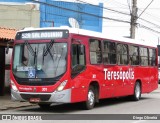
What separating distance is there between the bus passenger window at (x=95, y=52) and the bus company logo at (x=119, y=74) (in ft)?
2.48

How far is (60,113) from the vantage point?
1560cm

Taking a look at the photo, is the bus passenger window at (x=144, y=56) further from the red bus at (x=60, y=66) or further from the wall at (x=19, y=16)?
the wall at (x=19, y=16)

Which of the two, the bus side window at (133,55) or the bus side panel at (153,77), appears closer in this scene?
the bus side window at (133,55)

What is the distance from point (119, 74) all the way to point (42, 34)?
15.8 ft

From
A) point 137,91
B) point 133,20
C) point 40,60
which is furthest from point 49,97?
point 133,20

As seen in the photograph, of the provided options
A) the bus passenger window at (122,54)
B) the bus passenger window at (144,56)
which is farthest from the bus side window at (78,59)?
the bus passenger window at (144,56)

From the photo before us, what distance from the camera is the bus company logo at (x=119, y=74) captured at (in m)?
18.4

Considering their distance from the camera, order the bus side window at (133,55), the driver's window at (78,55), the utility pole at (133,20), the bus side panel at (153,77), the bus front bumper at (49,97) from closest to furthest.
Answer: the bus front bumper at (49,97) → the driver's window at (78,55) → the bus side window at (133,55) → the bus side panel at (153,77) → the utility pole at (133,20)

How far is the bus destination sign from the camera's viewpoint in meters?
15.8

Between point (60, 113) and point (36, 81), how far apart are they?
4.44 feet

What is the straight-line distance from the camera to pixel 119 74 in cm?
1958

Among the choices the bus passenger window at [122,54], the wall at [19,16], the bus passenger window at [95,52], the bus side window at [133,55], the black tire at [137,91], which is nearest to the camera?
the bus passenger window at [95,52]

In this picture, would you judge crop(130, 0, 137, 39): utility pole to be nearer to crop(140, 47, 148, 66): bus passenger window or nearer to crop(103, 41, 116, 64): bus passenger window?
crop(140, 47, 148, 66): bus passenger window

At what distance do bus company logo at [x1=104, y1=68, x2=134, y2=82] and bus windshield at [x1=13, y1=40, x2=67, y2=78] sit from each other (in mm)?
3089
